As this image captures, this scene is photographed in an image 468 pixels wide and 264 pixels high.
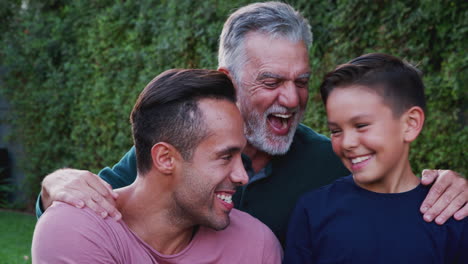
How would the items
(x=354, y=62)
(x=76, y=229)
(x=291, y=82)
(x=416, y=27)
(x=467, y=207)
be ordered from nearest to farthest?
(x=76, y=229) → (x=467, y=207) → (x=354, y=62) → (x=291, y=82) → (x=416, y=27)

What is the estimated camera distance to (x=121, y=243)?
238cm

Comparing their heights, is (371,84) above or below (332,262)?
above

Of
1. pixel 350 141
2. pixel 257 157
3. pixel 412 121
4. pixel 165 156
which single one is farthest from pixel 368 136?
pixel 257 157

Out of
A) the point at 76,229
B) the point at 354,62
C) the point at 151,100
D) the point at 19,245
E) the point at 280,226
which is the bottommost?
the point at 19,245

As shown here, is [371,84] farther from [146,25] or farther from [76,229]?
[146,25]

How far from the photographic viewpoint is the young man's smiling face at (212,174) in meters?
2.48

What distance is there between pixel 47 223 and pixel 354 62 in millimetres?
1556

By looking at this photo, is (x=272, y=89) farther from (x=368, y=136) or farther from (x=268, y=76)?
(x=368, y=136)

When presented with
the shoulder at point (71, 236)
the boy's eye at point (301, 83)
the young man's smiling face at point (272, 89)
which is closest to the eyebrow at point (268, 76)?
the young man's smiling face at point (272, 89)

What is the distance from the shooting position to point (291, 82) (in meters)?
3.06

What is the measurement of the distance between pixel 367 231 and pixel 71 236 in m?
1.25

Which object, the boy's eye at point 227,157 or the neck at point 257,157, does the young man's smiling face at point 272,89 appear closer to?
the neck at point 257,157

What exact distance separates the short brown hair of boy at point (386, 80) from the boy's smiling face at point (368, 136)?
39 mm

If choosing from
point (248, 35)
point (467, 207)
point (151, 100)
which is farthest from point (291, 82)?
point (467, 207)
